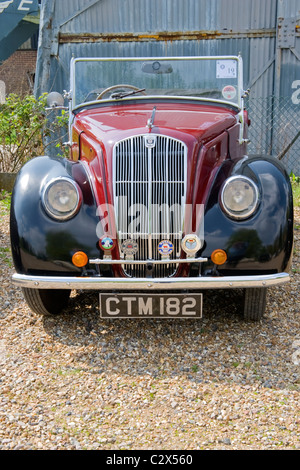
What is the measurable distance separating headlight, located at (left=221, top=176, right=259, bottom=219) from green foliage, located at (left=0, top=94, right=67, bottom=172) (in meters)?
4.39

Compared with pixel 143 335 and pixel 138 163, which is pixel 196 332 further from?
pixel 138 163

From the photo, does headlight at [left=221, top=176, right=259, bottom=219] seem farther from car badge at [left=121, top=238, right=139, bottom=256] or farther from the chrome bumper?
car badge at [left=121, top=238, right=139, bottom=256]

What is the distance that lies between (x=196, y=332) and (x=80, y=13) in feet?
22.2

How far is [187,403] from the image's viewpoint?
2.36 m

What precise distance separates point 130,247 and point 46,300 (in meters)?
0.77

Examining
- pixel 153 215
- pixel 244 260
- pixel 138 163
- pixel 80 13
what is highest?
pixel 80 13

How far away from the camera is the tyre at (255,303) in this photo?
2979 millimetres

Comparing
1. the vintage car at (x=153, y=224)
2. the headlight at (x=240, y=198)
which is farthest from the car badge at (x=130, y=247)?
the headlight at (x=240, y=198)

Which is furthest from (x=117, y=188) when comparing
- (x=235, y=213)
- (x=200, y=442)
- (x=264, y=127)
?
(x=264, y=127)

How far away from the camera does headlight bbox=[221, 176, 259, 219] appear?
2.74 m

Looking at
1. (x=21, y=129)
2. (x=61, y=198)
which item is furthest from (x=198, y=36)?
(x=61, y=198)

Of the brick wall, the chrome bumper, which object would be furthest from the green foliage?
the brick wall

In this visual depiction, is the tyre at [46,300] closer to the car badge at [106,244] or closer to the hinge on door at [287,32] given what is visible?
the car badge at [106,244]

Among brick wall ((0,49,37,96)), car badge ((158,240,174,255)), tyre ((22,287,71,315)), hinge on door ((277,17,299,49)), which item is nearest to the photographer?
car badge ((158,240,174,255))
